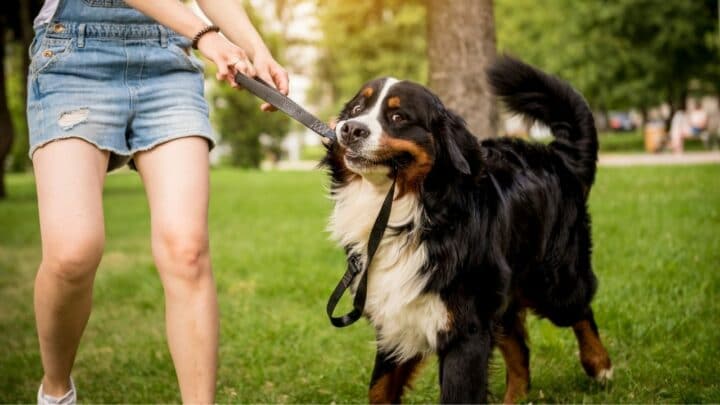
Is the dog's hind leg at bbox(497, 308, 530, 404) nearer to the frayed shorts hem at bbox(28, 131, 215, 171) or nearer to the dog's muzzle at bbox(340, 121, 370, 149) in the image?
the dog's muzzle at bbox(340, 121, 370, 149)

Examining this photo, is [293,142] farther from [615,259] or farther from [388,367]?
[388,367]

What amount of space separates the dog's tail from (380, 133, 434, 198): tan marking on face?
1211 millimetres

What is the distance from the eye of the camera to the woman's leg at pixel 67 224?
9.29ft

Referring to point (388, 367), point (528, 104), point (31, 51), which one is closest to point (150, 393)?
point (388, 367)

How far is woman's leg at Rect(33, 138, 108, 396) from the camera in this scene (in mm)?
2830

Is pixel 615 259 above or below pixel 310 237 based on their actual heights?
above

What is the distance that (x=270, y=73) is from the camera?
120 inches

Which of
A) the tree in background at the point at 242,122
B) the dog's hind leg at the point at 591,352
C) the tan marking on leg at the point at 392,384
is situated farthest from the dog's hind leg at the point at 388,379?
the tree in background at the point at 242,122

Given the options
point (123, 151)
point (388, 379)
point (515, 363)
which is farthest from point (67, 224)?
point (515, 363)

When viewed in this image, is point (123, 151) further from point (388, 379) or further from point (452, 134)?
point (388, 379)

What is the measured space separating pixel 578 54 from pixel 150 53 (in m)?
27.6

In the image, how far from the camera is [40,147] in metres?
2.90

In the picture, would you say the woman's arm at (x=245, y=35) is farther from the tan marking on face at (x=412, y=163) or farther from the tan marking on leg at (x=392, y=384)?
the tan marking on leg at (x=392, y=384)

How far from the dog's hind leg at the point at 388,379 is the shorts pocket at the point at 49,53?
172 cm
